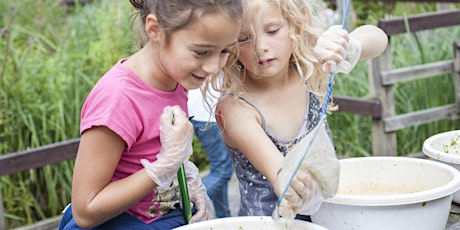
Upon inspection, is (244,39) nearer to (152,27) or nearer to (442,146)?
(152,27)

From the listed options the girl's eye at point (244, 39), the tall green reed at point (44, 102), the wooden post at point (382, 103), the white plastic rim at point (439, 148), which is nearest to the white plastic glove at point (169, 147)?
the girl's eye at point (244, 39)

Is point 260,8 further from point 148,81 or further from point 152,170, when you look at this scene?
point 152,170

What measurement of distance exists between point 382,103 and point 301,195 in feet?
10.9

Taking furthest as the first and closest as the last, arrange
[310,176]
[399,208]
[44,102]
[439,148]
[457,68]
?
[457,68]
[44,102]
[439,148]
[399,208]
[310,176]

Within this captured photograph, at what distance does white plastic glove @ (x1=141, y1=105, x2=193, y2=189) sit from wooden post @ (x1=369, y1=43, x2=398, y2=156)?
3.15 meters

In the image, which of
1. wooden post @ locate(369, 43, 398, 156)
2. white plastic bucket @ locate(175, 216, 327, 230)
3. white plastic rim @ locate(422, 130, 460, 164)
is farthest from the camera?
wooden post @ locate(369, 43, 398, 156)

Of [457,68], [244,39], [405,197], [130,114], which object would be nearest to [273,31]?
[244,39]

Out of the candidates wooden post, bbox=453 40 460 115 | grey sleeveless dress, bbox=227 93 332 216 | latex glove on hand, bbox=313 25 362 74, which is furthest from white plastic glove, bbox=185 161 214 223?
wooden post, bbox=453 40 460 115

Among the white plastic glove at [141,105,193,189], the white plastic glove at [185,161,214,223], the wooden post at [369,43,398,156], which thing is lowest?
the wooden post at [369,43,398,156]

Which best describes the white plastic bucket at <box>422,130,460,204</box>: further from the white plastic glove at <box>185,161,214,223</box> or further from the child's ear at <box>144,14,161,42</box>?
the child's ear at <box>144,14,161,42</box>

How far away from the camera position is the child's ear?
5.84 ft

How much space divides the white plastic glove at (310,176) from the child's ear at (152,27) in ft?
1.44

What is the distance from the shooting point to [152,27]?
5.89 ft

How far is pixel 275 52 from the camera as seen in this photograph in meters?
2.00
